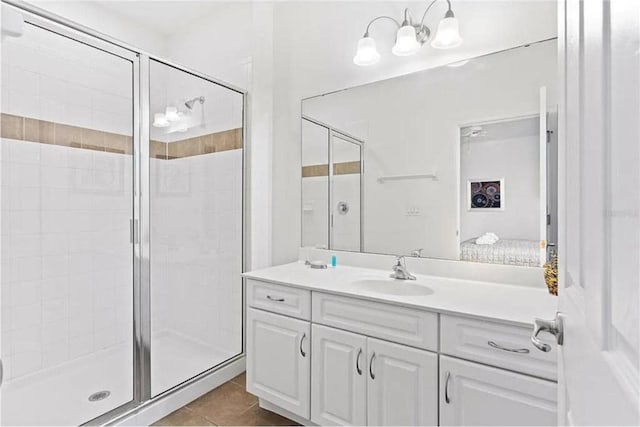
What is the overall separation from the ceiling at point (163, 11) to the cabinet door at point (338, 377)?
2531 millimetres

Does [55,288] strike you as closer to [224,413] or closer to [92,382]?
[92,382]

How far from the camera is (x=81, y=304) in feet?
7.72

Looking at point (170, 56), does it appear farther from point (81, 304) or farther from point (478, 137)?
point (478, 137)

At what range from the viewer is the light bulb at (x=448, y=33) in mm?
1703

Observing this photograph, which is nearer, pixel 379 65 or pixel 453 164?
pixel 453 164

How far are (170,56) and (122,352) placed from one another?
7.83 ft

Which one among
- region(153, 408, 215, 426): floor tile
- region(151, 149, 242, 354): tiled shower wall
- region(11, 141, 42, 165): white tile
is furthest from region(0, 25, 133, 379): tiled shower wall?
region(153, 408, 215, 426): floor tile

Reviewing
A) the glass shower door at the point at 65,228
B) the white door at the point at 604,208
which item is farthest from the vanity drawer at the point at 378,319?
the glass shower door at the point at 65,228

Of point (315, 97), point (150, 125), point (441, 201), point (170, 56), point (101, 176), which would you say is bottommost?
point (441, 201)

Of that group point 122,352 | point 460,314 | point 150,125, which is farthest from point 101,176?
point 460,314

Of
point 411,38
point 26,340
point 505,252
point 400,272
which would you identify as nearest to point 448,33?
point 411,38

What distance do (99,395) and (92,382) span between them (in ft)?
0.54

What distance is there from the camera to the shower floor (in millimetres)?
1835

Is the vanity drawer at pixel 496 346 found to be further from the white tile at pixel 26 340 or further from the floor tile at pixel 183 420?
Answer: the white tile at pixel 26 340
